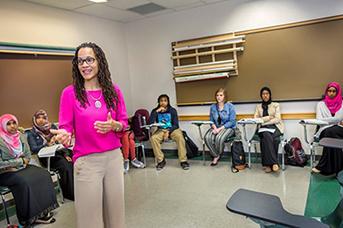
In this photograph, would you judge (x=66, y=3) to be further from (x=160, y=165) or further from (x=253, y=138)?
(x=253, y=138)

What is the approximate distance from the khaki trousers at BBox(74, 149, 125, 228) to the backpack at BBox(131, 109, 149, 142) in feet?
10.8

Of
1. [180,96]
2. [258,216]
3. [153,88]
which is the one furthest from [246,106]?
[258,216]

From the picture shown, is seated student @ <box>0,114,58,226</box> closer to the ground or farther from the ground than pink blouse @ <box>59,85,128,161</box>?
closer to the ground

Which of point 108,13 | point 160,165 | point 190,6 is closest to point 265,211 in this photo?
point 160,165

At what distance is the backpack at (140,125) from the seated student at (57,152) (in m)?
1.46

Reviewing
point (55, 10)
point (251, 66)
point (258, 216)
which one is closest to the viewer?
point (258, 216)

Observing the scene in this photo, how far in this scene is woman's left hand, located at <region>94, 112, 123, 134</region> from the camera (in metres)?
1.49

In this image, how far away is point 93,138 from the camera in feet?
5.02

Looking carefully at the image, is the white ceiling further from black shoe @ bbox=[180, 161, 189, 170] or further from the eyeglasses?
the eyeglasses

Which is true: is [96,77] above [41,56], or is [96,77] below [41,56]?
below

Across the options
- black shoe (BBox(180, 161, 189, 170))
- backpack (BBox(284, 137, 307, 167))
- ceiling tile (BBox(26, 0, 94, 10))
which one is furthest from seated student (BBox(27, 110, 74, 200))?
backpack (BBox(284, 137, 307, 167))

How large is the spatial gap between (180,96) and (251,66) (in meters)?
1.44

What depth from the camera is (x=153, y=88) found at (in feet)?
18.4

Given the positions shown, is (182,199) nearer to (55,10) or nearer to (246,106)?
(246,106)
